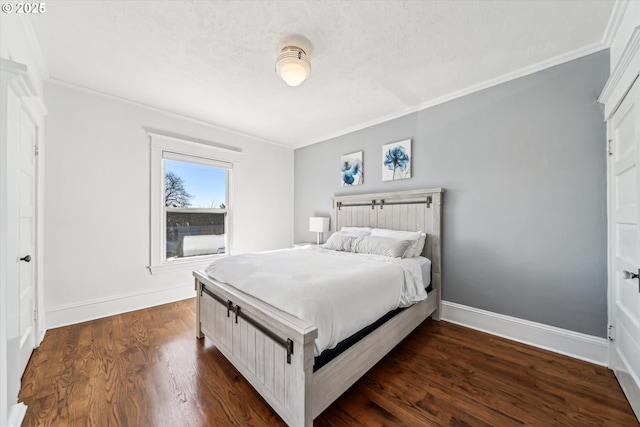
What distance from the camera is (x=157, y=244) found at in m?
3.36

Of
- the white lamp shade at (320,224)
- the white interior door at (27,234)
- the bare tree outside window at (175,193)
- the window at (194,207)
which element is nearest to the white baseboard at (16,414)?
the white interior door at (27,234)

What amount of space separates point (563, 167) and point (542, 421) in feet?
6.71

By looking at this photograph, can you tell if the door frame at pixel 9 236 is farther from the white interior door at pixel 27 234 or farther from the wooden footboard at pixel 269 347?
the wooden footboard at pixel 269 347

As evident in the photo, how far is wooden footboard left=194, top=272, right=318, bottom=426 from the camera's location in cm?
128

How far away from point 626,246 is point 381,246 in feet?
5.92

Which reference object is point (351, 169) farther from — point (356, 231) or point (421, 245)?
point (421, 245)

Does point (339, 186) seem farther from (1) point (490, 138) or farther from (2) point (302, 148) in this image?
(1) point (490, 138)

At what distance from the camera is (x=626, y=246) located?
1.71 meters

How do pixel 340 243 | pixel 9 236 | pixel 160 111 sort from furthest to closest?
1. pixel 160 111
2. pixel 340 243
3. pixel 9 236

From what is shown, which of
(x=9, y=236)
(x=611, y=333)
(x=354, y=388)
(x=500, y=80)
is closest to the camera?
(x=9, y=236)

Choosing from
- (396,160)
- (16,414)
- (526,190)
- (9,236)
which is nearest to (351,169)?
(396,160)

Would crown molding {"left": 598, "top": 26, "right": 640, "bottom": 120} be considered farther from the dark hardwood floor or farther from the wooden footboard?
the wooden footboard

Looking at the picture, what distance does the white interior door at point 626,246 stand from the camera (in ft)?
4.88

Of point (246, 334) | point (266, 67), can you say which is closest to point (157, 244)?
point (246, 334)
